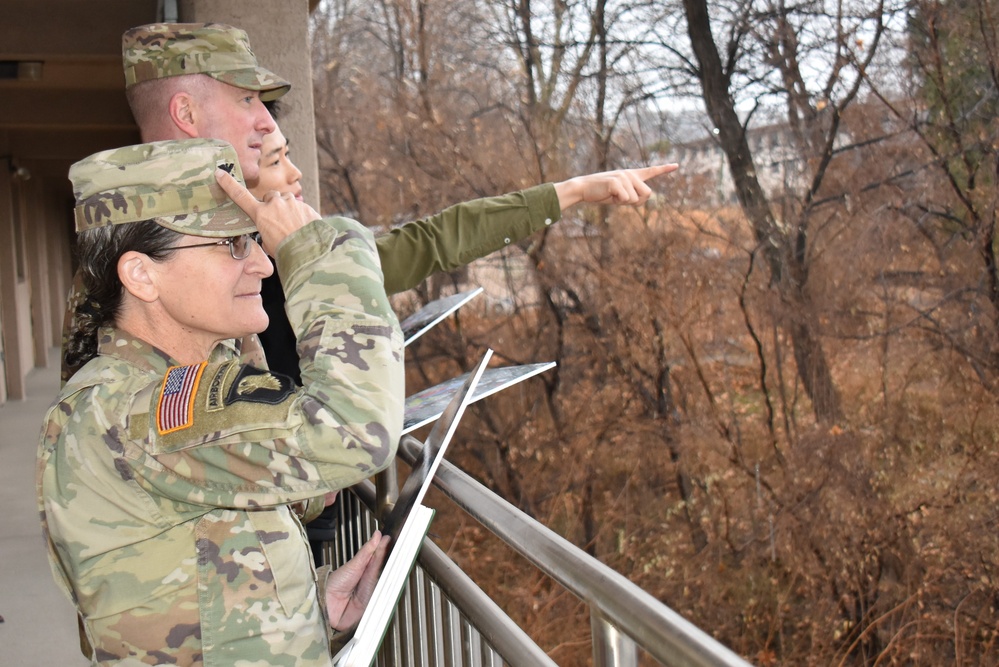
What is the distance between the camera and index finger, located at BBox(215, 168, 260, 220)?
1.44m

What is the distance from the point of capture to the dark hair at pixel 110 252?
56.1 inches

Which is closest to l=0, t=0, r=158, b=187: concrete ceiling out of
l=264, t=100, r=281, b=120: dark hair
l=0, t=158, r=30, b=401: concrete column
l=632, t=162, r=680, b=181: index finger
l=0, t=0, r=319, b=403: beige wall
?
l=0, t=0, r=319, b=403: beige wall

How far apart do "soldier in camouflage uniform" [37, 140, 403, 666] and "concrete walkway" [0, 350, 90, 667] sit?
2812mm

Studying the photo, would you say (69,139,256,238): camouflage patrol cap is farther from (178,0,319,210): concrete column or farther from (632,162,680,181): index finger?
(178,0,319,210): concrete column

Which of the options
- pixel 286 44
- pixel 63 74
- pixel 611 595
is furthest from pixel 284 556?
pixel 63 74

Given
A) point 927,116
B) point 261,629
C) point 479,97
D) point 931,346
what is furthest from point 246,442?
point 479,97

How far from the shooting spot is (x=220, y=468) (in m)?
1.33

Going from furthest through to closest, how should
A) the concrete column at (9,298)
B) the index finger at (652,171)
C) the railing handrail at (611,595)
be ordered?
the concrete column at (9,298), the index finger at (652,171), the railing handrail at (611,595)

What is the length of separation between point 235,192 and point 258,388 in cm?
29

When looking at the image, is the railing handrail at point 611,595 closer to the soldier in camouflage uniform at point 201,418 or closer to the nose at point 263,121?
the soldier in camouflage uniform at point 201,418

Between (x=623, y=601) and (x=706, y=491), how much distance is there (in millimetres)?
8717

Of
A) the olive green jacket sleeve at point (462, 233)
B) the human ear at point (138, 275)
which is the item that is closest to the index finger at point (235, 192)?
the human ear at point (138, 275)

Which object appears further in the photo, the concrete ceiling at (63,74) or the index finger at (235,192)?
the concrete ceiling at (63,74)

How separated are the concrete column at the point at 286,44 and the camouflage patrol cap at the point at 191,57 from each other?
1.88 metres
